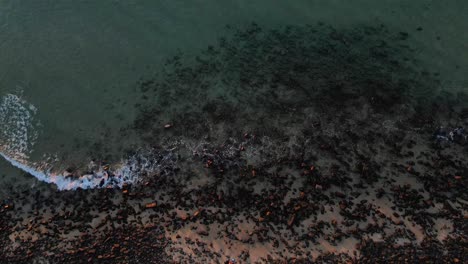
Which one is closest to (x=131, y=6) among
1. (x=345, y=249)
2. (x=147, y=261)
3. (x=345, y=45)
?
(x=345, y=45)

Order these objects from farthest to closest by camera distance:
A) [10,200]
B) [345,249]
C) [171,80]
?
[171,80], [10,200], [345,249]

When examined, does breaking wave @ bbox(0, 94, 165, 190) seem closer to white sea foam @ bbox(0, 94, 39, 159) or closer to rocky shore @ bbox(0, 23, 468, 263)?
white sea foam @ bbox(0, 94, 39, 159)

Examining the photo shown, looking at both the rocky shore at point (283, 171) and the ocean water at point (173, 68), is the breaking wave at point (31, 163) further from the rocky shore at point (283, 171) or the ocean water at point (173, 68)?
the rocky shore at point (283, 171)

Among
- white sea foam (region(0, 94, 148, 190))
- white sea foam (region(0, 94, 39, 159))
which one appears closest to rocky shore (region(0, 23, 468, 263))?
white sea foam (region(0, 94, 148, 190))

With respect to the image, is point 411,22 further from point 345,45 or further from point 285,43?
point 285,43

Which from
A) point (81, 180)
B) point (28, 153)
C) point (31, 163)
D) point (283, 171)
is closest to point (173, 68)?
point (81, 180)

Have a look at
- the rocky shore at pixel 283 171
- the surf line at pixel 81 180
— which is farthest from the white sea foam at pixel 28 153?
the rocky shore at pixel 283 171
